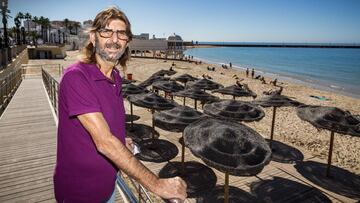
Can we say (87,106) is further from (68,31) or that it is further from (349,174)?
(68,31)

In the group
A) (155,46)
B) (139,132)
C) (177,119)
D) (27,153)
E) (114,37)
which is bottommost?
(139,132)

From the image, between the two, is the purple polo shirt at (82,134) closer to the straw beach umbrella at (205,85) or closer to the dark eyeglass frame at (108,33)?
the dark eyeglass frame at (108,33)

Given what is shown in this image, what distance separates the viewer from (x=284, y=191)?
7.64 m

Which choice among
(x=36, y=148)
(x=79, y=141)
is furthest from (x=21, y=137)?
(x=79, y=141)

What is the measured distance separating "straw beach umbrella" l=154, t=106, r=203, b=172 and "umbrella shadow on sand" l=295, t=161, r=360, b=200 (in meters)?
4.44

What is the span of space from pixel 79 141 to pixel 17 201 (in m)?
3.95

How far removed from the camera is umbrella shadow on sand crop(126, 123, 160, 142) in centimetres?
Result: 1147

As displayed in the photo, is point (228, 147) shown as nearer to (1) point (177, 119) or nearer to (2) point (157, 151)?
(1) point (177, 119)

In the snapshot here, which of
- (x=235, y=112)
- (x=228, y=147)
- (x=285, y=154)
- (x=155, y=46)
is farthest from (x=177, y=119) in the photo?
(x=155, y=46)

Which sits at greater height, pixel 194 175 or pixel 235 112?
pixel 235 112

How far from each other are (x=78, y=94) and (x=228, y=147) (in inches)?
146

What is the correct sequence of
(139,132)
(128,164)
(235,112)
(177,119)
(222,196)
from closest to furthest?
(128,164), (222,196), (177,119), (235,112), (139,132)

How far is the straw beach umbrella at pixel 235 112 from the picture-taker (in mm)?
8531

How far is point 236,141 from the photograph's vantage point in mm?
5000
